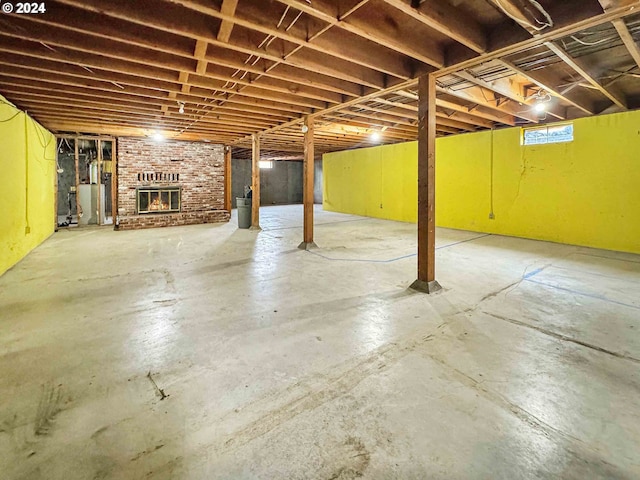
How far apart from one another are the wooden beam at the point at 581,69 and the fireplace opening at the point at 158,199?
9025mm

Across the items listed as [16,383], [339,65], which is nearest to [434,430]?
[16,383]

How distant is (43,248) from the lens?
5941 mm

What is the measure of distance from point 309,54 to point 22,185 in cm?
507

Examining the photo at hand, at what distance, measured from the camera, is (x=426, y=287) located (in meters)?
3.64

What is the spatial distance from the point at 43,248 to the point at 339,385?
659 cm

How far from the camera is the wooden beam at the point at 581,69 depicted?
304 cm

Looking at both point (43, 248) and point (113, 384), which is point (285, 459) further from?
point (43, 248)

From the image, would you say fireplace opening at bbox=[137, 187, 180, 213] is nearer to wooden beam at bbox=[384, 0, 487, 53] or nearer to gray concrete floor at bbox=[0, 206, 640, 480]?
gray concrete floor at bbox=[0, 206, 640, 480]

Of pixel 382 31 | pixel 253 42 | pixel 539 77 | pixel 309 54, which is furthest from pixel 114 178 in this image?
pixel 539 77

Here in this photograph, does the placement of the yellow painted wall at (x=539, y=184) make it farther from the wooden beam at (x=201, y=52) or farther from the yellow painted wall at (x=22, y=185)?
the yellow painted wall at (x=22, y=185)

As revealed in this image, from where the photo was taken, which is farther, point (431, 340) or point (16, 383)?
point (431, 340)
